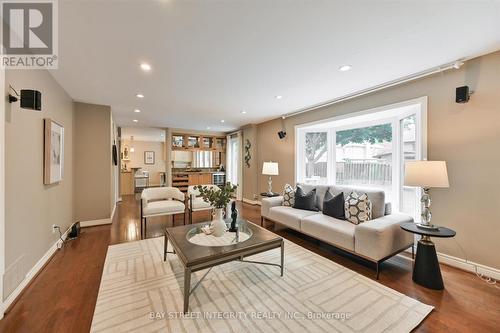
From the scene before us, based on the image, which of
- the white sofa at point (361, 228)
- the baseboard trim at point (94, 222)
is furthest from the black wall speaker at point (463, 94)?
the baseboard trim at point (94, 222)

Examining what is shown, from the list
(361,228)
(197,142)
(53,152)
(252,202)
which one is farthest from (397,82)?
(197,142)

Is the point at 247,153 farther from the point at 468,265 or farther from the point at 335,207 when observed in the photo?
the point at 468,265

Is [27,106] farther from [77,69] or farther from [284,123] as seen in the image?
[284,123]

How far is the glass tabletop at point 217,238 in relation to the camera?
2.23m

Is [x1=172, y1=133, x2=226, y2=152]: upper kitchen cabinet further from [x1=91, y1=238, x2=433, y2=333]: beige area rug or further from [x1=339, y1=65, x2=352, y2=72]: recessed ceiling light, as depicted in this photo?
[x1=339, y1=65, x2=352, y2=72]: recessed ceiling light

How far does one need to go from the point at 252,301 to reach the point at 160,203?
2798mm

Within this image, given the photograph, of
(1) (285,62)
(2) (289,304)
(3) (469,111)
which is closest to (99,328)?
(2) (289,304)

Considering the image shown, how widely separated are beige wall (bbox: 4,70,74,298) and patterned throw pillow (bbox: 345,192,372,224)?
3.76 meters

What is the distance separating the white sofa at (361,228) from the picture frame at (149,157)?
887 cm

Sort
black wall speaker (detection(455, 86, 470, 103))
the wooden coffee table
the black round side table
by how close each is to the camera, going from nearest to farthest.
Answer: the wooden coffee table, the black round side table, black wall speaker (detection(455, 86, 470, 103))

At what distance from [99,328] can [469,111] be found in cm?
429

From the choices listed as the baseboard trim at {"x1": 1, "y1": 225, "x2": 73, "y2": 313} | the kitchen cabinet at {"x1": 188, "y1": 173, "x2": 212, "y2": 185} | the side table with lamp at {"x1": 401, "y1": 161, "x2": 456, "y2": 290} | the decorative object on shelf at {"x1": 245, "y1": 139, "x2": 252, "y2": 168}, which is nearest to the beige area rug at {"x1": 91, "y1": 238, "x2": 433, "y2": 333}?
the side table with lamp at {"x1": 401, "y1": 161, "x2": 456, "y2": 290}

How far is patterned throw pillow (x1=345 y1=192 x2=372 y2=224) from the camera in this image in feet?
9.24

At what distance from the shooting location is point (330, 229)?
2.77m
